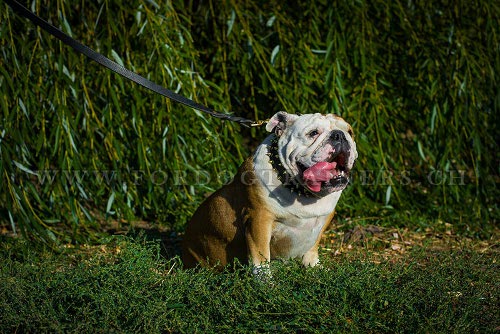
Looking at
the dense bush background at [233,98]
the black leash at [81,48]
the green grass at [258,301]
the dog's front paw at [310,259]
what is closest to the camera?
the green grass at [258,301]

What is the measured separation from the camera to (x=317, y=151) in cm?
336

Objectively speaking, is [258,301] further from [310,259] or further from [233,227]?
[310,259]

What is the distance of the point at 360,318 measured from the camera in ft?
9.97

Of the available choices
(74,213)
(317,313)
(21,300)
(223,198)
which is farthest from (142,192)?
(317,313)

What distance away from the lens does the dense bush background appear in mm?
4914

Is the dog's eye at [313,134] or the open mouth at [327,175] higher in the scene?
the dog's eye at [313,134]

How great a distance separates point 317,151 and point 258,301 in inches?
31.1

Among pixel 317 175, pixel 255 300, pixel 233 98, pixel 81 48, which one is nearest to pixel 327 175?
pixel 317 175

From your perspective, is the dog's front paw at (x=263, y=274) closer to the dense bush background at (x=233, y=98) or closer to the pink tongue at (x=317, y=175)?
the pink tongue at (x=317, y=175)

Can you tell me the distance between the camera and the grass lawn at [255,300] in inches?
116

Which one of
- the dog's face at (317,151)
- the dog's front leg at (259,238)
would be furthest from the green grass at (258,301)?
the dog's face at (317,151)

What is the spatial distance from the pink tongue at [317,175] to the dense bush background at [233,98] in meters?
1.81

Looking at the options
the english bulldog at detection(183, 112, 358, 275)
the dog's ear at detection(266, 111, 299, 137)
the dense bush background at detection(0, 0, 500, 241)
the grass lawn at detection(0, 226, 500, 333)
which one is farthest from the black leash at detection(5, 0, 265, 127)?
the dense bush background at detection(0, 0, 500, 241)

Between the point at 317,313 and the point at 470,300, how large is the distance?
2.26ft
